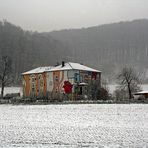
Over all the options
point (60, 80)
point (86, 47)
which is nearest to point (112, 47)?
point (86, 47)

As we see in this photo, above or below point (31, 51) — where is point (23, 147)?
below

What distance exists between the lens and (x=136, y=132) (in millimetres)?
20016

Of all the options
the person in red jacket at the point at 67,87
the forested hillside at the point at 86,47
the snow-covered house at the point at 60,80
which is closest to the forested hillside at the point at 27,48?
the forested hillside at the point at 86,47

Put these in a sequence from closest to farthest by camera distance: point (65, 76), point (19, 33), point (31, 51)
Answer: point (65, 76) → point (31, 51) → point (19, 33)

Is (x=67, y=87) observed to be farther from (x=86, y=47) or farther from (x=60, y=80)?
(x=86, y=47)

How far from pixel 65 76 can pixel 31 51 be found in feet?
288

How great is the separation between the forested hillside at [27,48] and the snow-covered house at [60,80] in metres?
58.3

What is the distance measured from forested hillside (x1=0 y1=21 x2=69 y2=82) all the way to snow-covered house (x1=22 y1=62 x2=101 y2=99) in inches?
2294

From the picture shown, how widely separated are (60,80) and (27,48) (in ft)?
286

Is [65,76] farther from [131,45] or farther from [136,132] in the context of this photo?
[131,45]

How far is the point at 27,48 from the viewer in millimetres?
151000

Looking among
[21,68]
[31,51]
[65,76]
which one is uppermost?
[31,51]

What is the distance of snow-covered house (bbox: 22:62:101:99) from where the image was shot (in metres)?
64.0

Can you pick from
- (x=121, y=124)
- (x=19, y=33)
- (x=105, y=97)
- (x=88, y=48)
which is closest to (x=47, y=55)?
(x=19, y=33)
